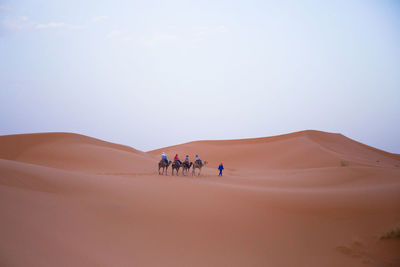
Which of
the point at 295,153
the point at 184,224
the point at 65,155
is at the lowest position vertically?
the point at 184,224

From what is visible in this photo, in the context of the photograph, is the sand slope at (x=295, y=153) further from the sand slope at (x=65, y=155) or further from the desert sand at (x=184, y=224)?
the desert sand at (x=184, y=224)

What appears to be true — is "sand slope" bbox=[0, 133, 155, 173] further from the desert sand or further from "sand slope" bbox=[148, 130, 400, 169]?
"sand slope" bbox=[148, 130, 400, 169]

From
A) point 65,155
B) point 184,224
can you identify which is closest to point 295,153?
point 65,155

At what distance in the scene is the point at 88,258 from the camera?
5.69 m

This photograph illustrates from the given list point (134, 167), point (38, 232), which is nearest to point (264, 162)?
point (134, 167)

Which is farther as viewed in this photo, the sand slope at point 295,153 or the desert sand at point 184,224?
the sand slope at point 295,153

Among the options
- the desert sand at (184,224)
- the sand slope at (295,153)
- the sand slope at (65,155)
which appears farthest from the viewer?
the sand slope at (295,153)

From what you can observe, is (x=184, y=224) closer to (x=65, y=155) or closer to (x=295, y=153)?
(x=65, y=155)

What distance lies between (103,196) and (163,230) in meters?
2.87

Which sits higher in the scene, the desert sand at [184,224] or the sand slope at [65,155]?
the sand slope at [65,155]

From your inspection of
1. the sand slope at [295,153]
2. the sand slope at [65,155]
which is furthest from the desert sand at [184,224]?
the sand slope at [295,153]

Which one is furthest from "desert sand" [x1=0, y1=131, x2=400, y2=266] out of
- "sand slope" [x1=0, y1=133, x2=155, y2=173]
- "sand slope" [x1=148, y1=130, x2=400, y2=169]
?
"sand slope" [x1=148, y1=130, x2=400, y2=169]

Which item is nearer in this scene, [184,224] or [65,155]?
[184,224]

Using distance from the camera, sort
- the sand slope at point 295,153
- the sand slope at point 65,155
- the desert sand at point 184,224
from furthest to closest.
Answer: the sand slope at point 295,153
the sand slope at point 65,155
the desert sand at point 184,224
